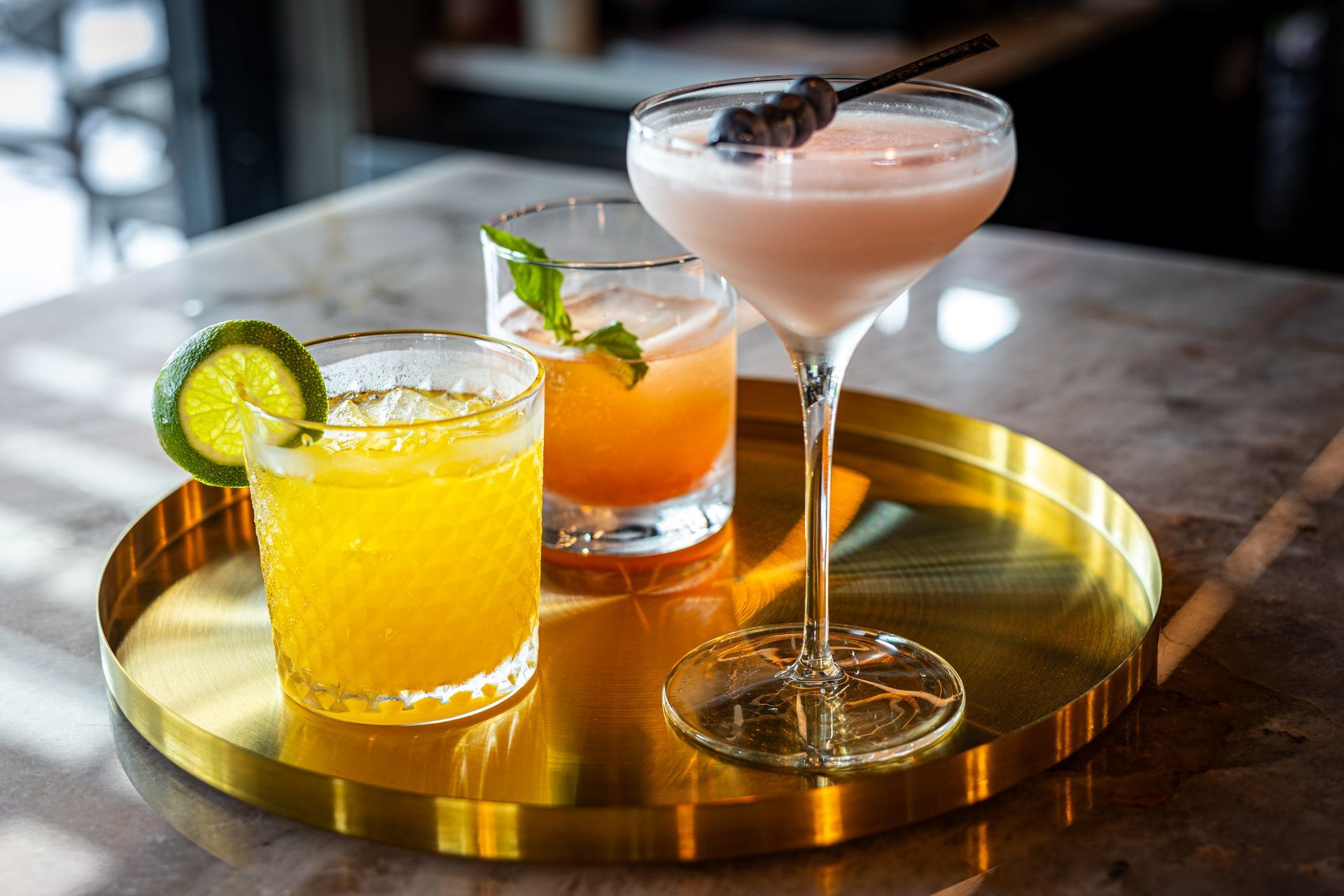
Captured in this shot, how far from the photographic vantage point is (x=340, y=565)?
72cm

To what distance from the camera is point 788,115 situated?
653 millimetres

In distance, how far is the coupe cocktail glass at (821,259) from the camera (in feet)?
2.11

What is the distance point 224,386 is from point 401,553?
5.9 inches

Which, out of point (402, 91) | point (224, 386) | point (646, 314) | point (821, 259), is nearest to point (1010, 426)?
point (646, 314)

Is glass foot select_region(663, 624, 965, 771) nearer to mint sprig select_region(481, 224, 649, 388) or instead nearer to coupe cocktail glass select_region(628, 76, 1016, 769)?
coupe cocktail glass select_region(628, 76, 1016, 769)

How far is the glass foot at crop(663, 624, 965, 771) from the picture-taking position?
2.34 ft

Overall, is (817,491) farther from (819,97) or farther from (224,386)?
(224,386)

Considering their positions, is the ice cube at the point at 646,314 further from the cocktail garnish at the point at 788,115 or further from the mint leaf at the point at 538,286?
the cocktail garnish at the point at 788,115

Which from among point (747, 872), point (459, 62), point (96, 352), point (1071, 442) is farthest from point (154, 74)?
point (747, 872)

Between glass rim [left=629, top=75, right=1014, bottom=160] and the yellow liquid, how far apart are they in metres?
0.16

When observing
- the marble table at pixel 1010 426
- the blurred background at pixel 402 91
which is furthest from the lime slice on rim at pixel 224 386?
the blurred background at pixel 402 91

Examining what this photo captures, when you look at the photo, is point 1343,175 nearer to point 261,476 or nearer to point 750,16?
point 750,16

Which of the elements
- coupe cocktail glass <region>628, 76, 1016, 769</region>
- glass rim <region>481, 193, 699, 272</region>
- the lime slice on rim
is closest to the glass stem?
coupe cocktail glass <region>628, 76, 1016, 769</region>

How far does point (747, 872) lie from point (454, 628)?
21 cm
